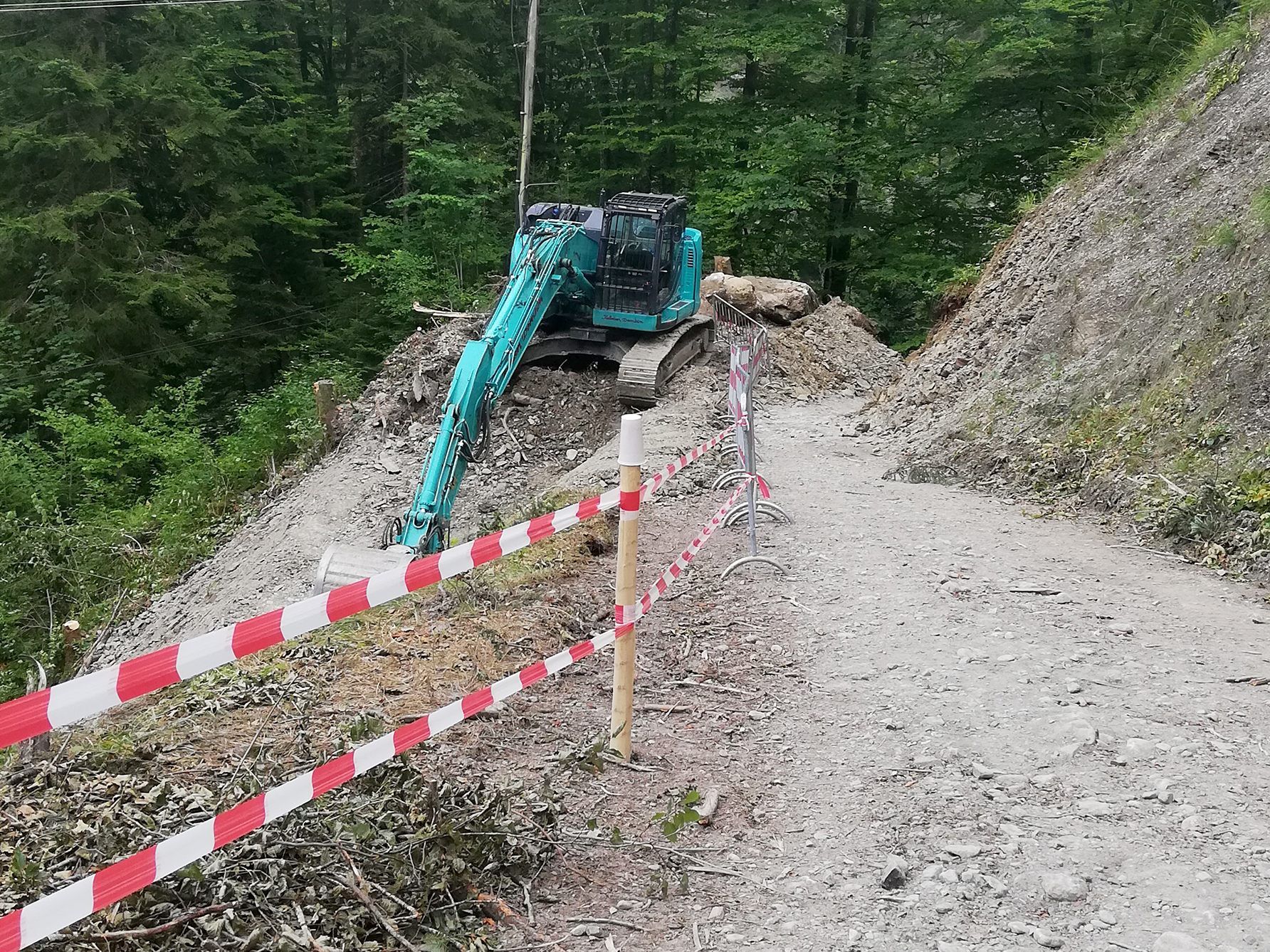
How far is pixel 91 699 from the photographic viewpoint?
205 cm

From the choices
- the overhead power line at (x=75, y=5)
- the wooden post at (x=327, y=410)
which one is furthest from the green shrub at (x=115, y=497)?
the overhead power line at (x=75, y=5)

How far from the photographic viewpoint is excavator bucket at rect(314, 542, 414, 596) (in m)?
7.71

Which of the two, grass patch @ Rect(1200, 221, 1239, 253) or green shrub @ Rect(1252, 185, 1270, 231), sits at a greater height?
green shrub @ Rect(1252, 185, 1270, 231)

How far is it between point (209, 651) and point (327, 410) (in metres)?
14.5

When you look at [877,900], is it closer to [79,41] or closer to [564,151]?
[79,41]

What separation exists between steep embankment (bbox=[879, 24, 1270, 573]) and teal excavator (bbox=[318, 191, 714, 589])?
361 cm

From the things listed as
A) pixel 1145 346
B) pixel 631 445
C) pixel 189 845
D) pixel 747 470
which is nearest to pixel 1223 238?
pixel 1145 346

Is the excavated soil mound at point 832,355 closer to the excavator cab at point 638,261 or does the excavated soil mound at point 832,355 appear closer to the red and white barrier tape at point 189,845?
the excavator cab at point 638,261

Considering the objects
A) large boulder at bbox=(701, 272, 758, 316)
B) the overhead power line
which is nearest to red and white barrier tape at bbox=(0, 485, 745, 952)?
large boulder at bbox=(701, 272, 758, 316)

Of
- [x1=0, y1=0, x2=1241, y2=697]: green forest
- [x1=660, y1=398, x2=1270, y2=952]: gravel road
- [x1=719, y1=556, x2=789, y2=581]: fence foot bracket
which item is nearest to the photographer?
[x1=660, y1=398, x2=1270, y2=952]: gravel road

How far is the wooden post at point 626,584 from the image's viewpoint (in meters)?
3.88

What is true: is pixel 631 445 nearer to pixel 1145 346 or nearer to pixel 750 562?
pixel 750 562

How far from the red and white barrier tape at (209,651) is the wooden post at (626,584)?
67 cm

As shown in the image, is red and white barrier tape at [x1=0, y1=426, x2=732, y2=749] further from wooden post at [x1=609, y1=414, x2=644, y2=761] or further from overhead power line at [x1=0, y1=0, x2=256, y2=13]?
overhead power line at [x1=0, y1=0, x2=256, y2=13]
